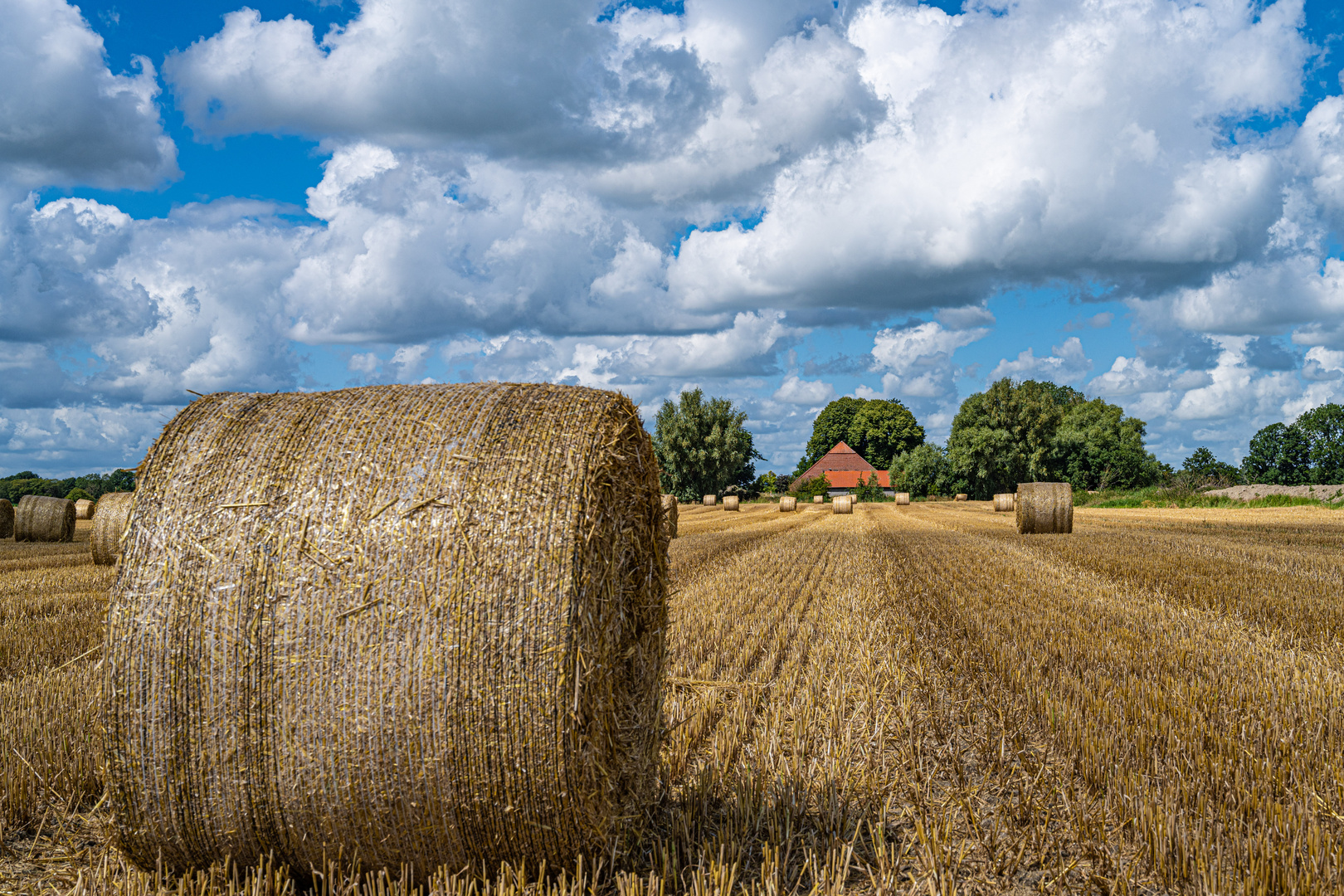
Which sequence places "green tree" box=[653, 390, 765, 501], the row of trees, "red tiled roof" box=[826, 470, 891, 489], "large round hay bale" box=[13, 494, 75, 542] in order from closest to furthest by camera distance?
1. "large round hay bale" box=[13, 494, 75, 542]
2. the row of trees
3. "green tree" box=[653, 390, 765, 501]
4. "red tiled roof" box=[826, 470, 891, 489]

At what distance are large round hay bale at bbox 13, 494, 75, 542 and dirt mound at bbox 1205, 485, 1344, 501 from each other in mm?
40052

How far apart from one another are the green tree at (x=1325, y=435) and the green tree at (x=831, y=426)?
44752mm

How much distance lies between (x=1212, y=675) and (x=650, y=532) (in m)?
4.41

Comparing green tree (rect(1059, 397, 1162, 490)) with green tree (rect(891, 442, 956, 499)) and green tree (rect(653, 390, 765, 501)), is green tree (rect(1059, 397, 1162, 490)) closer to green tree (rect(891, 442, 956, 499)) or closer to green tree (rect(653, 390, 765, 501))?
green tree (rect(891, 442, 956, 499))

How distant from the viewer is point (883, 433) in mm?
97625

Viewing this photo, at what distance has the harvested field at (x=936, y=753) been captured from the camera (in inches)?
133

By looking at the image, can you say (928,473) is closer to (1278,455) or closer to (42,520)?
(1278,455)

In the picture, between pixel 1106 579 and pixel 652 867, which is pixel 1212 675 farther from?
pixel 1106 579

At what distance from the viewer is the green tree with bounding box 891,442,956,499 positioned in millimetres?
65750

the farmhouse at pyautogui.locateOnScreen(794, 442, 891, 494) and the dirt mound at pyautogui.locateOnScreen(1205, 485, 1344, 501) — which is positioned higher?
the farmhouse at pyautogui.locateOnScreen(794, 442, 891, 494)

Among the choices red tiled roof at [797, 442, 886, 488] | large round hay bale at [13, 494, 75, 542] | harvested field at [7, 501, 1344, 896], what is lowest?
harvested field at [7, 501, 1344, 896]

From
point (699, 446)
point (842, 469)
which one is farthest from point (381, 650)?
point (842, 469)

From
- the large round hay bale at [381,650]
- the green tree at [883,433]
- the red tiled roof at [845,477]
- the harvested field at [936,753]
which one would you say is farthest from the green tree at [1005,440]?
the large round hay bale at [381,650]

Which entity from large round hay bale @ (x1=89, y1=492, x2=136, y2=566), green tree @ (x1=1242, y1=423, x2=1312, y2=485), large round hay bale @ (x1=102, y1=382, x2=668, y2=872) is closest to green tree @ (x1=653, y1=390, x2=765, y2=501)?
green tree @ (x1=1242, y1=423, x2=1312, y2=485)
